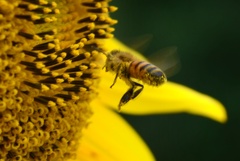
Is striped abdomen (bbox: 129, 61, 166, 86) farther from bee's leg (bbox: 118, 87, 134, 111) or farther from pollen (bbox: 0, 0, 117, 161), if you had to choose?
pollen (bbox: 0, 0, 117, 161)

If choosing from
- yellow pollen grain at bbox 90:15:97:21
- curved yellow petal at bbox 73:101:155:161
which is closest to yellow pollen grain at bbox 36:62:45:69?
yellow pollen grain at bbox 90:15:97:21

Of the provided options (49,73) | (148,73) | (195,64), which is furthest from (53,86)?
(195,64)

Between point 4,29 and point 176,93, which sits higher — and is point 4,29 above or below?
above

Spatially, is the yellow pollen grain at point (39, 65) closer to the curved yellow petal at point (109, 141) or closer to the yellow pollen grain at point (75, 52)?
the yellow pollen grain at point (75, 52)

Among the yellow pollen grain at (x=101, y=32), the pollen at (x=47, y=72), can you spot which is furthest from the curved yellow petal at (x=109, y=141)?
the yellow pollen grain at (x=101, y=32)

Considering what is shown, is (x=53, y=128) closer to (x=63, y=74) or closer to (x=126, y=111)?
(x=63, y=74)

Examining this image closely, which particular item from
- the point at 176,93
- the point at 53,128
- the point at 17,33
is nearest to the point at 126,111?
the point at 176,93

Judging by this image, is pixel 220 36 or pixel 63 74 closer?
pixel 63 74
